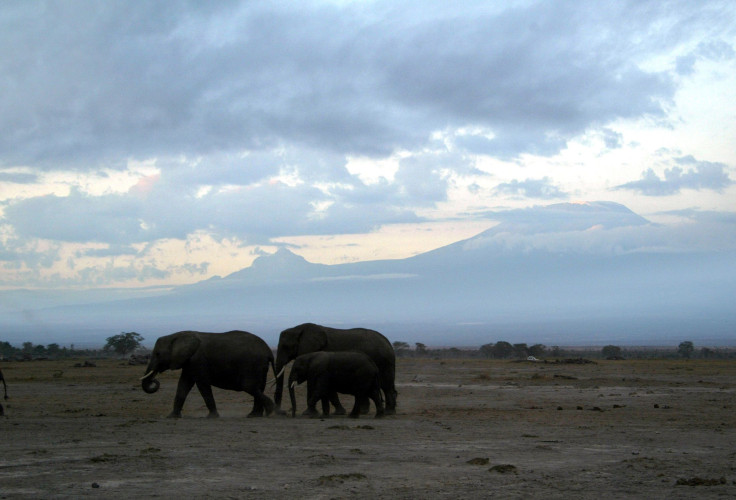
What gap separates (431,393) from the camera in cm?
2839

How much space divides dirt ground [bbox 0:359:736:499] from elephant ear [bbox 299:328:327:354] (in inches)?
100

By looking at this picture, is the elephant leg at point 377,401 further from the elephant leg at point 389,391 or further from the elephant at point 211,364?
the elephant at point 211,364

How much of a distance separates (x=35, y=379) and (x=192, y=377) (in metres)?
19.3

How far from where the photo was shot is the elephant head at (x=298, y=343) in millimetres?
21625

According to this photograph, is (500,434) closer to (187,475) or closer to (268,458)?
(268,458)

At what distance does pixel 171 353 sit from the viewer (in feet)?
64.8

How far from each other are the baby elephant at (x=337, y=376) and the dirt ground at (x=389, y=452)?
858mm

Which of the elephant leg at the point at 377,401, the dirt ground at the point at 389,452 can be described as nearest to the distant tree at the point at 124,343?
the dirt ground at the point at 389,452

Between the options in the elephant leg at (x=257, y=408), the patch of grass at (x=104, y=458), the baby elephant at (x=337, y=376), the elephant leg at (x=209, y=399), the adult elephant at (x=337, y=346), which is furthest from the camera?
the adult elephant at (x=337, y=346)

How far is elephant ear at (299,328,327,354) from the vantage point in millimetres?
21594

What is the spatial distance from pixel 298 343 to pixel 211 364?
9.33ft

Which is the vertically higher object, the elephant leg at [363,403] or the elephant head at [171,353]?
the elephant head at [171,353]

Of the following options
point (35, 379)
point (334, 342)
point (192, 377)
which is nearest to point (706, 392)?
point (334, 342)

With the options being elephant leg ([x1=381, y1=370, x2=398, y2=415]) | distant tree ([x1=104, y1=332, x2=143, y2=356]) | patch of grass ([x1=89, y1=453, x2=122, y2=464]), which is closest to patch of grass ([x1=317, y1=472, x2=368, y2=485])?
patch of grass ([x1=89, y1=453, x2=122, y2=464])
